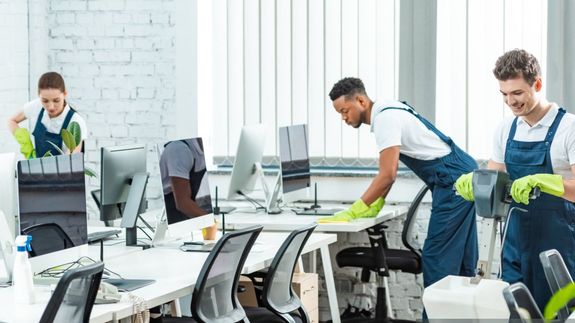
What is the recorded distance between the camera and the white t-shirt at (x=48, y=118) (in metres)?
5.81

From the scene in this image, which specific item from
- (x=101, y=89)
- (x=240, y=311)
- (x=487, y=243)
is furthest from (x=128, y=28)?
(x=487, y=243)

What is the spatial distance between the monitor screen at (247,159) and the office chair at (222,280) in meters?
1.72

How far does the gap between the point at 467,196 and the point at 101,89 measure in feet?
11.2

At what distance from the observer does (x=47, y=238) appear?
3256 millimetres

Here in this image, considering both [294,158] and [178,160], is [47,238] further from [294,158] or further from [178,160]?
[294,158]

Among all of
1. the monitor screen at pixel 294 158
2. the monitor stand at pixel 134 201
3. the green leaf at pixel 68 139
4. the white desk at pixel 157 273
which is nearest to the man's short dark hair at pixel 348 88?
the monitor screen at pixel 294 158

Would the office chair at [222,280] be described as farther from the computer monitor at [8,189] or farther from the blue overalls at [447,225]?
the blue overalls at [447,225]

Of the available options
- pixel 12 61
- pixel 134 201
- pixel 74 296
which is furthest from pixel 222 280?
pixel 12 61

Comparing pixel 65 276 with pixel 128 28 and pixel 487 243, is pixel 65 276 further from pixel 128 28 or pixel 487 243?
pixel 128 28

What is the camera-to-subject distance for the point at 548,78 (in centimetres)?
540

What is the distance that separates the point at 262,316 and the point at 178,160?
76 centimetres

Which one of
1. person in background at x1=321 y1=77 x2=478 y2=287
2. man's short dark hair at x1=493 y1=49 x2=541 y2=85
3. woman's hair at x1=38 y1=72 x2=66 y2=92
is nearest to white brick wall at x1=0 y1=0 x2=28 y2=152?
woman's hair at x1=38 y1=72 x2=66 y2=92

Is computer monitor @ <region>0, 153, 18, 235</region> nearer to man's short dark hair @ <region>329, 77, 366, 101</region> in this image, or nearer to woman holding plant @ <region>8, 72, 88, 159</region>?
man's short dark hair @ <region>329, 77, 366, 101</region>

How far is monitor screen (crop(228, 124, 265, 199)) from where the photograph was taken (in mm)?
5262
